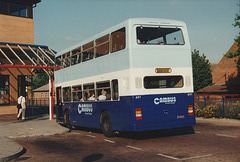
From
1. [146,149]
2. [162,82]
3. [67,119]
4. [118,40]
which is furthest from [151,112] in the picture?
[67,119]

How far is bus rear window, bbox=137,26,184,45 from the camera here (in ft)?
37.5

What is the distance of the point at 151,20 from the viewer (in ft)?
38.3

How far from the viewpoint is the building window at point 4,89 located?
2780cm

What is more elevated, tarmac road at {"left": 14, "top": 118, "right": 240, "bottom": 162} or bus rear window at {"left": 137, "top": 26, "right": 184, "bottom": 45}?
bus rear window at {"left": 137, "top": 26, "right": 184, "bottom": 45}

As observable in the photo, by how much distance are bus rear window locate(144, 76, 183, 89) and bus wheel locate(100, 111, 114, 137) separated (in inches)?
101

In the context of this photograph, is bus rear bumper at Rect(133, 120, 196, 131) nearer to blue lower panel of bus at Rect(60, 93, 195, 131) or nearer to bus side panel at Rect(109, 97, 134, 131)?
blue lower panel of bus at Rect(60, 93, 195, 131)

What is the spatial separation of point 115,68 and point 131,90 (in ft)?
4.81

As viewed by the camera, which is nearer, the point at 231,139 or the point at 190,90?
the point at 231,139

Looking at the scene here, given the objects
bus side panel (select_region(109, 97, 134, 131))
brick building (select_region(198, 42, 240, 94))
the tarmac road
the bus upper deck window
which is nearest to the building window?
the tarmac road

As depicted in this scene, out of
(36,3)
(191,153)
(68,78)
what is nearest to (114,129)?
(191,153)

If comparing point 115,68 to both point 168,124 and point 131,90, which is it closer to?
point 131,90

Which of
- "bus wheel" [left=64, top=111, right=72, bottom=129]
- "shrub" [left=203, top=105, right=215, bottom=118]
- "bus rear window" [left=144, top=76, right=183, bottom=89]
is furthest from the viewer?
"shrub" [left=203, top=105, right=215, bottom=118]

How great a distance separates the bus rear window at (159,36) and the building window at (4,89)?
20.0 metres

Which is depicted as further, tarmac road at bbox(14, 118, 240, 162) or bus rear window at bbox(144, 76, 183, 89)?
bus rear window at bbox(144, 76, 183, 89)
